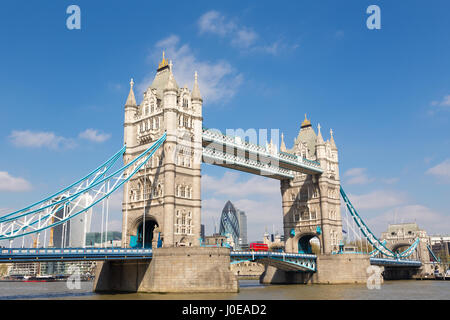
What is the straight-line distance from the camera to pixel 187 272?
4359cm

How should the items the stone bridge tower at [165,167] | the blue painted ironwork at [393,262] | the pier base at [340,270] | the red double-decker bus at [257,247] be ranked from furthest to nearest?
the blue painted ironwork at [393,262], the pier base at [340,270], the red double-decker bus at [257,247], the stone bridge tower at [165,167]

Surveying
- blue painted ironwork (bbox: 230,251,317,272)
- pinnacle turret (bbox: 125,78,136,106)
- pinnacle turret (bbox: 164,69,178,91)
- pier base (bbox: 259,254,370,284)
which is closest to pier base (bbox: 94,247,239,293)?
blue painted ironwork (bbox: 230,251,317,272)

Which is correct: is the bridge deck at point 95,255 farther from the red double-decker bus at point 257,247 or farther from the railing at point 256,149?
the railing at point 256,149

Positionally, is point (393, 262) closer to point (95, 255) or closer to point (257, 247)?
point (257, 247)

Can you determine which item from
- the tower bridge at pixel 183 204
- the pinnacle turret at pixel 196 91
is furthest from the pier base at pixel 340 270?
the pinnacle turret at pixel 196 91

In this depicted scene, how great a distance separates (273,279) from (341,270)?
12.2 meters

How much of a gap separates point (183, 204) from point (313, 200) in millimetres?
29896

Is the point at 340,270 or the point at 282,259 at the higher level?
the point at 282,259

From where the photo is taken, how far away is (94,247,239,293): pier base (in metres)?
43.3

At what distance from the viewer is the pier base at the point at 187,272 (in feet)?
142

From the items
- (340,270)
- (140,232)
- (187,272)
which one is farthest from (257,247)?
(187,272)

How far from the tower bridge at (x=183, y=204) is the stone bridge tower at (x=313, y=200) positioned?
174mm

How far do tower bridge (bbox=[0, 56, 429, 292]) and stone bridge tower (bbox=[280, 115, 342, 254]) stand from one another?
0.57ft
